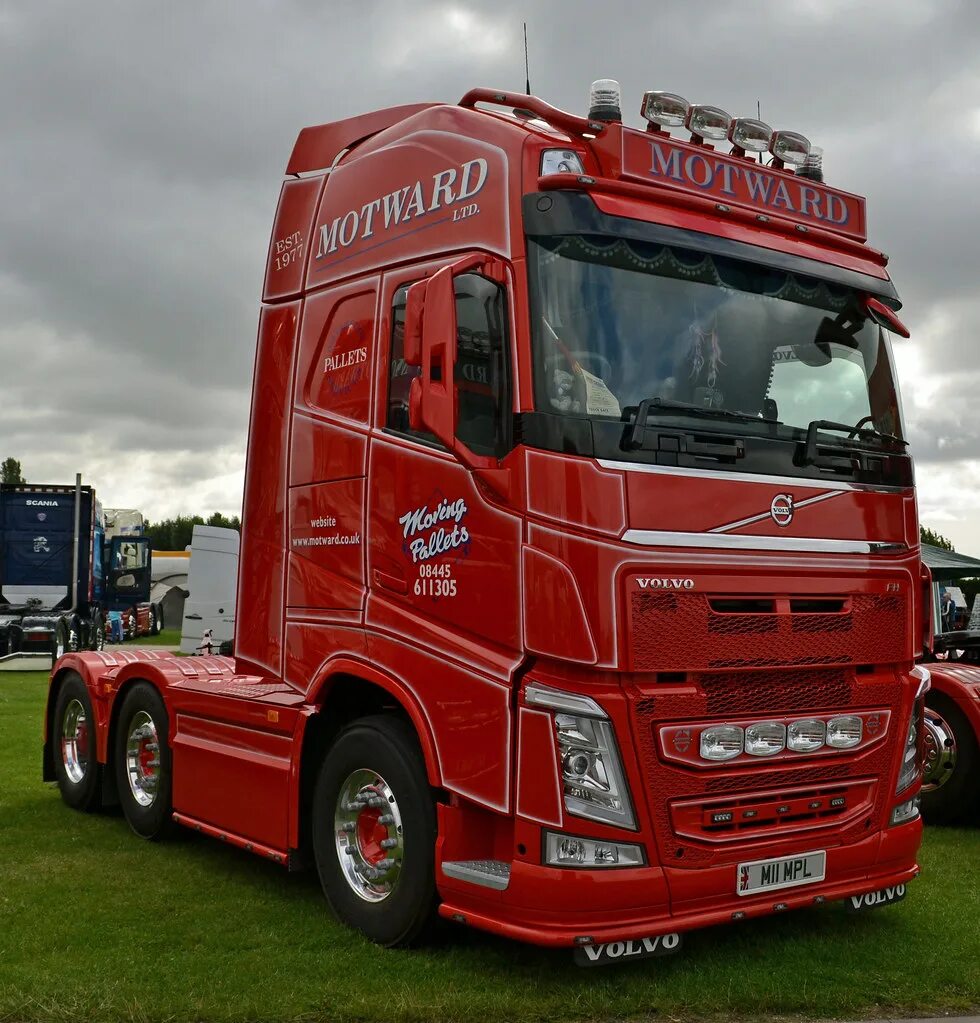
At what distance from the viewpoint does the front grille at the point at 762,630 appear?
4.61 meters

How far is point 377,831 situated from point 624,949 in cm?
132

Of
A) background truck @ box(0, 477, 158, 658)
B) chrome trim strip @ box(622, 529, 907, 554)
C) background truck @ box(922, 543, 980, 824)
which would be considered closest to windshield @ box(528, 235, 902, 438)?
chrome trim strip @ box(622, 529, 907, 554)

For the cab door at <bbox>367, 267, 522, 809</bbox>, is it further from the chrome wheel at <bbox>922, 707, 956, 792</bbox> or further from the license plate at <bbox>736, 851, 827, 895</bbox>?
the chrome wheel at <bbox>922, 707, 956, 792</bbox>

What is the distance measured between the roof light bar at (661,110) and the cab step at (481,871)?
3271mm

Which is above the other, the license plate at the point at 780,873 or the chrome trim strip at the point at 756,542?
the chrome trim strip at the point at 756,542

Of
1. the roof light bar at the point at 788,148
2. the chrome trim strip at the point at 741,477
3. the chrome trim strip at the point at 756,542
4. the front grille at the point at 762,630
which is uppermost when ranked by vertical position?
the roof light bar at the point at 788,148

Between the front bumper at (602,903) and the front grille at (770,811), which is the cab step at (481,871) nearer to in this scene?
the front bumper at (602,903)

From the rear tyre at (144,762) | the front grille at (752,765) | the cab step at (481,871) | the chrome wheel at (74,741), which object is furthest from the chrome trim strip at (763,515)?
the chrome wheel at (74,741)

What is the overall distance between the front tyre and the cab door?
30cm

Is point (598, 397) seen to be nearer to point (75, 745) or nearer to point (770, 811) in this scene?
point (770, 811)

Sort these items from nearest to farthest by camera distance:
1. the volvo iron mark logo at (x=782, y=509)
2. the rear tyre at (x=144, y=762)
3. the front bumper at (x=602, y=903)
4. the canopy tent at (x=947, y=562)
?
the front bumper at (x=602, y=903), the volvo iron mark logo at (x=782, y=509), the rear tyre at (x=144, y=762), the canopy tent at (x=947, y=562)

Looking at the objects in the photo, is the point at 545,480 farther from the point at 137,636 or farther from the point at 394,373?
the point at 137,636

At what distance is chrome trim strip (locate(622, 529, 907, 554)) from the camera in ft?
15.2

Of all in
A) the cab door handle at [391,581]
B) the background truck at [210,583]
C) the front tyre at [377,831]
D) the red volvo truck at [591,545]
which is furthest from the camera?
the background truck at [210,583]
